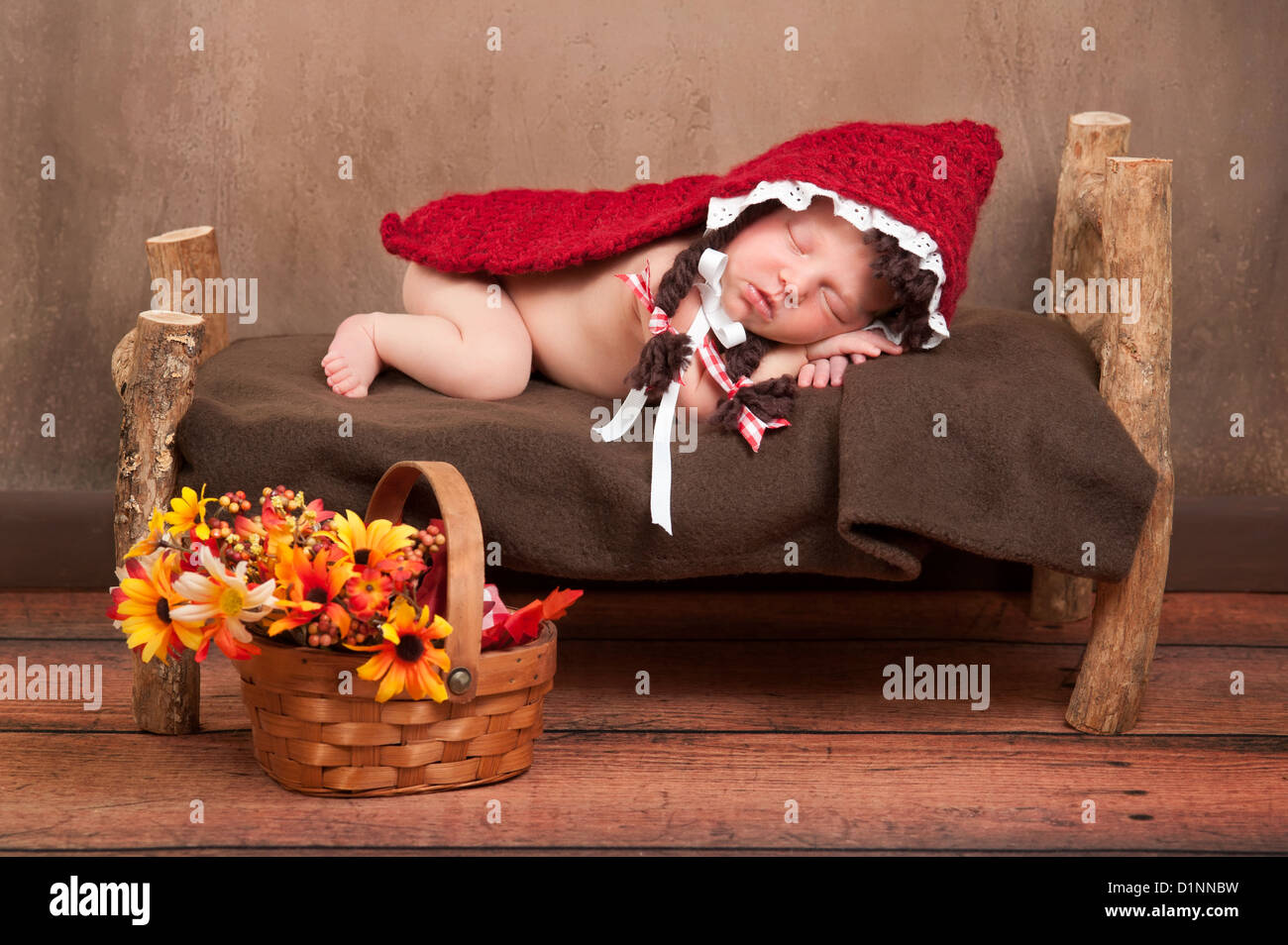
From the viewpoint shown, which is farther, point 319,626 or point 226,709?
point 226,709

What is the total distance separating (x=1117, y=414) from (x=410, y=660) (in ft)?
3.51

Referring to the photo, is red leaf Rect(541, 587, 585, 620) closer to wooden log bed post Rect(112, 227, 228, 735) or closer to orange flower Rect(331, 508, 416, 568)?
orange flower Rect(331, 508, 416, 568)

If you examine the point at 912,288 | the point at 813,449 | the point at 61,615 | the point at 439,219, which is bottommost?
the point at 61,615

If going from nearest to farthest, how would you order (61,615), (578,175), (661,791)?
(661,791), (61,615), (578,175)

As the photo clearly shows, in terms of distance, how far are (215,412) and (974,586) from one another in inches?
62.6

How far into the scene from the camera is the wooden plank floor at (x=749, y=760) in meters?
1.53

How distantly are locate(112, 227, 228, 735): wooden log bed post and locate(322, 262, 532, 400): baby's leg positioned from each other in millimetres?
296

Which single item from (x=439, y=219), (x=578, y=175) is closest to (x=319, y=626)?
(x=439, y=219)

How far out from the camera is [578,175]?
2.46 metres

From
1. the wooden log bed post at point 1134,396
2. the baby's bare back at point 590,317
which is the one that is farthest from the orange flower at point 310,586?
the wooden log bed post at point 1134,396

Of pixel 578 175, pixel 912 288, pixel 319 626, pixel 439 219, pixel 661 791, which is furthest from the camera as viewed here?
pixel 578 175

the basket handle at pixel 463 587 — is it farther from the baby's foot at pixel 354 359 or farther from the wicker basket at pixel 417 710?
the baby's foot at pixel 354 359

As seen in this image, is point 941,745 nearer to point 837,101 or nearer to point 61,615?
point 837,101

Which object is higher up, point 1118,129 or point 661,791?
point 1118,129
